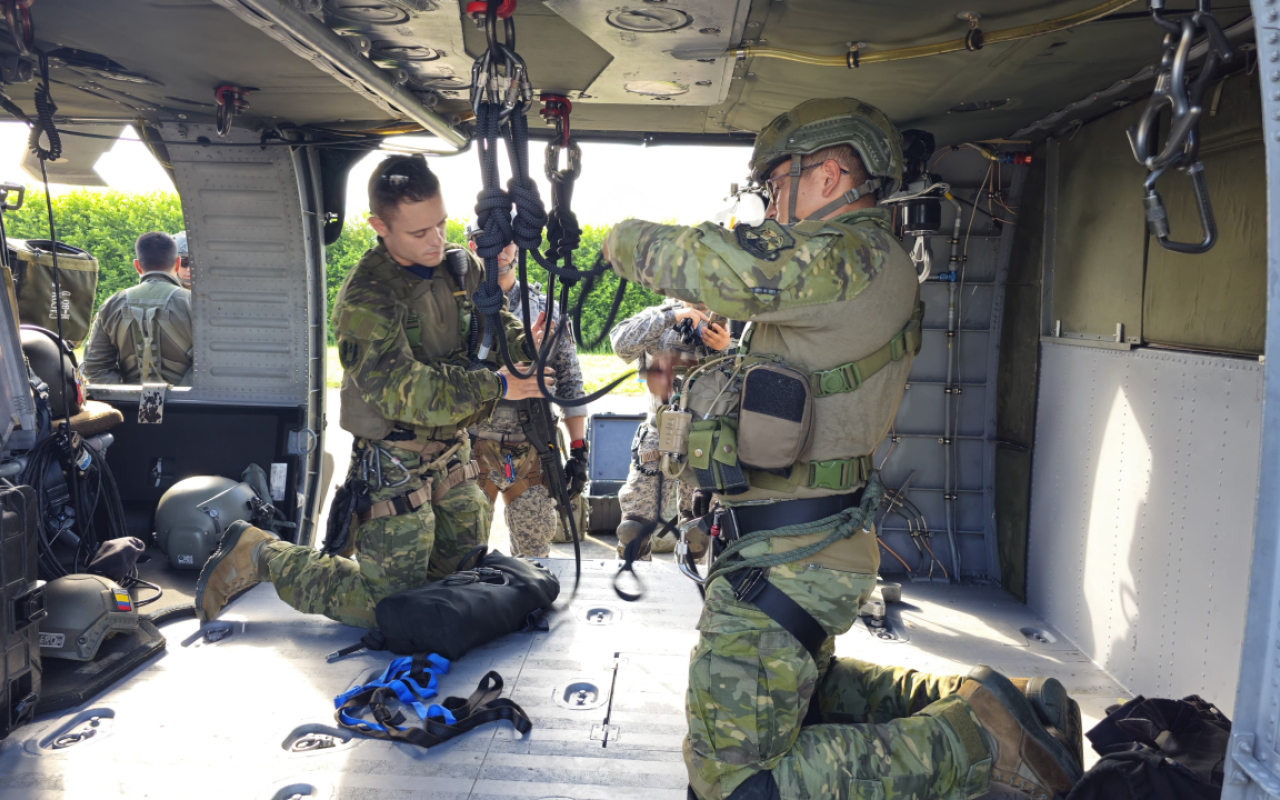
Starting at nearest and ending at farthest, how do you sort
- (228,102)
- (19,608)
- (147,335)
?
(19,608) → (228,102) → (147,335)

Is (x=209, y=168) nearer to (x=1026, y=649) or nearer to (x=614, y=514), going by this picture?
(x=614, y=514)

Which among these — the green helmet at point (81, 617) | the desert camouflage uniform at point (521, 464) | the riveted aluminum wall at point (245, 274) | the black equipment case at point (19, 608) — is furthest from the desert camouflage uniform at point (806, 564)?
the riveted aluminum wall at point (245, 274)

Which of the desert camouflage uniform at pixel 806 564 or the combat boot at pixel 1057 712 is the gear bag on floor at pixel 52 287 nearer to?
the desert camouflage uniform at pixel 806 564

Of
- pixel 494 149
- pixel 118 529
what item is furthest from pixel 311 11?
pixel 118 529

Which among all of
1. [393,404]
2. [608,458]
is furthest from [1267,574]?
[608,458]

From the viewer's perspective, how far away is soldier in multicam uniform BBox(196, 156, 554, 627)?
3.34 m

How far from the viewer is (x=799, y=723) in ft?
7.55

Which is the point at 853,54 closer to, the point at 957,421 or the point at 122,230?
the point at 957,421

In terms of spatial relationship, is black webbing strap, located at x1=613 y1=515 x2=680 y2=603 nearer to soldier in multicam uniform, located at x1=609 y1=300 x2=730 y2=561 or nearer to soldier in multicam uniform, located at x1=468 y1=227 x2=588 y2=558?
soldier in multicam uniform, located at x1=609 y1=300 x2=730 y2=561

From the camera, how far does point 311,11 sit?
260cm

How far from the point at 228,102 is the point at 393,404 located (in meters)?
1.82

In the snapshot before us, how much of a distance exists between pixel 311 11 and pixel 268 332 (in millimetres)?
3025

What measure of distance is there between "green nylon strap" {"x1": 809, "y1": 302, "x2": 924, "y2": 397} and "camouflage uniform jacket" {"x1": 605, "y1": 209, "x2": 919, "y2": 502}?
2cm

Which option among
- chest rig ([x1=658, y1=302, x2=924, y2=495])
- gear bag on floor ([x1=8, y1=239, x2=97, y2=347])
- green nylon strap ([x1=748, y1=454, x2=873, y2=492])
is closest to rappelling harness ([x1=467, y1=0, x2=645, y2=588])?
chest rig ([x1=658, y1=302, x2=924, y2=495])
